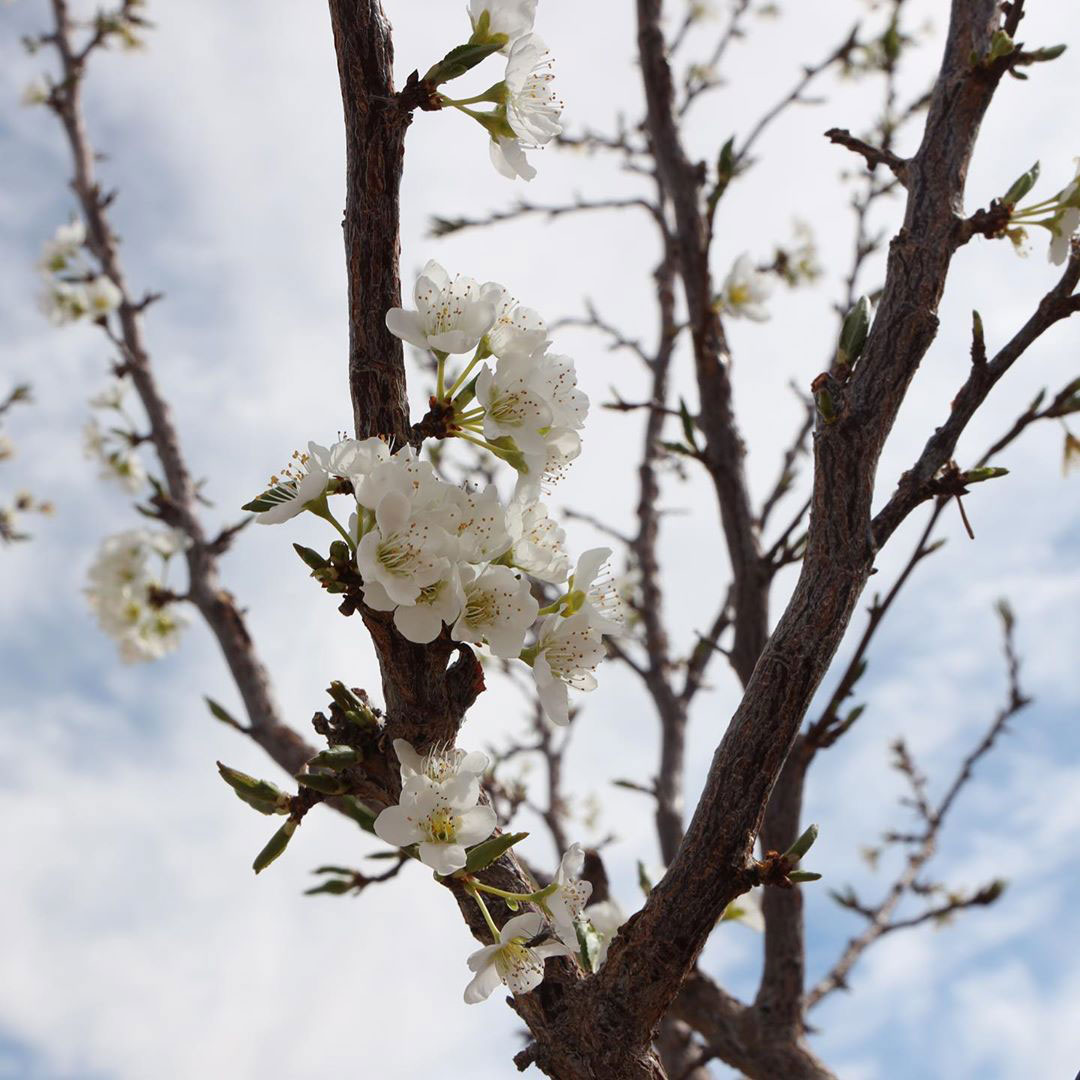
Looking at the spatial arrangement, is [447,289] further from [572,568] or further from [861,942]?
[861,942]

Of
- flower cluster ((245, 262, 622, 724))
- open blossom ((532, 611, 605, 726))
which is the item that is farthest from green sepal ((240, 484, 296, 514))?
open blossom ((532, 611, 605, 726))

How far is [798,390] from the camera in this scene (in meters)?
3.45

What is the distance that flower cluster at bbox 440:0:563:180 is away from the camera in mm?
1519

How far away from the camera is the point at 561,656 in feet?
4.85

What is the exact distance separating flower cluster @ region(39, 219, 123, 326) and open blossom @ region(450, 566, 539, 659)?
3609 millimetres

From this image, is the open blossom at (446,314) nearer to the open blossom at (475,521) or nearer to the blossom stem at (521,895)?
the open blossom at (475,521)

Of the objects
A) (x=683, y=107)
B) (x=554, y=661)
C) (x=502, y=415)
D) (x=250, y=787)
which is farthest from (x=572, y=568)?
(x=683, y=107)

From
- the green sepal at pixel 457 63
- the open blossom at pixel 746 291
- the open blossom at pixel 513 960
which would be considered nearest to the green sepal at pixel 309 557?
the open blossom at pixel 513 960

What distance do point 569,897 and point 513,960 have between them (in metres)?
0.14

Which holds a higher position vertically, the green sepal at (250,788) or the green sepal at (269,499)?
the green sepal at (269,499)

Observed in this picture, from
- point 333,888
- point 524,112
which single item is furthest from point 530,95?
point 333,888

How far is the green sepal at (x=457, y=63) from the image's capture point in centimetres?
140

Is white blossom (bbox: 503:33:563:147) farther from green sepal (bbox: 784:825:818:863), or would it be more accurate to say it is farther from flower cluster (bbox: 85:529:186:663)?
flower cluster (bbox: 85:529:186:663)

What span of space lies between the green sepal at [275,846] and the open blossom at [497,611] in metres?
0.35
